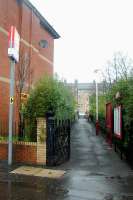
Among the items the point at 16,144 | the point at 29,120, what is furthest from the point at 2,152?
the point at 29,120

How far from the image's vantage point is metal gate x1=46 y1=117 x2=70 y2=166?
15461 millimetres

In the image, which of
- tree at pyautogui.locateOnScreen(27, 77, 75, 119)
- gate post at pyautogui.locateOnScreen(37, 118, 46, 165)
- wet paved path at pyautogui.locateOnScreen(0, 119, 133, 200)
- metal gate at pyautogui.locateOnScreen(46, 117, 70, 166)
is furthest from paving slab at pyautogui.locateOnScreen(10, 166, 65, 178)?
tree at pyautogui.locateOnScreen(27, 77, 75, 119)

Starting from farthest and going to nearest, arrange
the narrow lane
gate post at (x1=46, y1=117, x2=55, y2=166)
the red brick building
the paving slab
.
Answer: the red brick building < gate post at (x1=46, y1=117, x2=55, y2=166) < the paving slab < the narrow lane

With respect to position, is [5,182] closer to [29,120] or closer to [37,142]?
[37,142]

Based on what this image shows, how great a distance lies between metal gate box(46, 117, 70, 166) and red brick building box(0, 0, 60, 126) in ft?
32.6

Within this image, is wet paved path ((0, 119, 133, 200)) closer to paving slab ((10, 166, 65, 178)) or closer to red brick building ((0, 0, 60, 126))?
paving slab ((10, 166, 65, 178))

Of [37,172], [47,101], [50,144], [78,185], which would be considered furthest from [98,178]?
[47,101]

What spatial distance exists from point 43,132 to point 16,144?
53.8 inches

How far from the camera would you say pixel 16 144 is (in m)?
16.1

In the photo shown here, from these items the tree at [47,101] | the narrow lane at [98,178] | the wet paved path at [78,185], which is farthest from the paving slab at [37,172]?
the tree at [47,101]

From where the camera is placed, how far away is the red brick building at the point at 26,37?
26875 millimetres

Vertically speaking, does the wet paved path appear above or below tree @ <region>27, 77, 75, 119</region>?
below

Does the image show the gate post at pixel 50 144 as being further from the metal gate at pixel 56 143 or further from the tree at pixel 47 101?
the tree at pixel 47 101

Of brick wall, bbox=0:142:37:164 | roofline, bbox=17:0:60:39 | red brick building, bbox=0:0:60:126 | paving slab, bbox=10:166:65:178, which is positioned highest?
roofline, bbox=17:0:60:39
